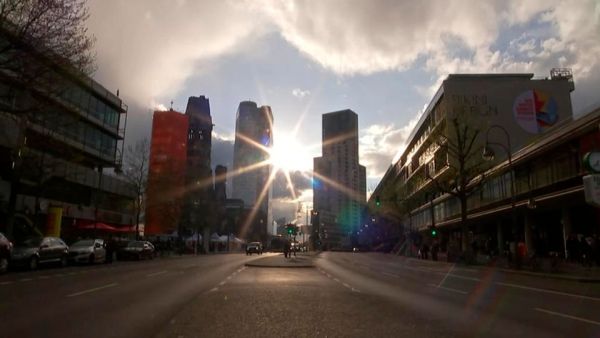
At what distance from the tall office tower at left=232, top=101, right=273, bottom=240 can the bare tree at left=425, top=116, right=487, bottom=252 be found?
104722 mm

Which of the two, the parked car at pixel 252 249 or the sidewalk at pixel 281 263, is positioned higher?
the parked car at pixel 252 249

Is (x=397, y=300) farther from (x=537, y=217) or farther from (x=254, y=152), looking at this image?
(x=254, y=152)

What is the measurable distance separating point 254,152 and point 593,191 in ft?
525

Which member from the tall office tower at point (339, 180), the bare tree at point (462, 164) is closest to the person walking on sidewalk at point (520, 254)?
the bare tree at point (462, 164)

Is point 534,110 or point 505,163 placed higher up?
point 534,110

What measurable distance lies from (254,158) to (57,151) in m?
145

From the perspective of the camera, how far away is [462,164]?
42719mm

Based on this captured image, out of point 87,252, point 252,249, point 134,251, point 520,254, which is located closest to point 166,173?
point 252,249

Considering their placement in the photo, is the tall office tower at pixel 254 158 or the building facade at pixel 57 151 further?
the tall office tower at pixel 254 158

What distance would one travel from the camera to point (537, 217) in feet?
142

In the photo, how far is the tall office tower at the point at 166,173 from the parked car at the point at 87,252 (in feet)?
114

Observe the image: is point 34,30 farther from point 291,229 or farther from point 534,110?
point 534,110

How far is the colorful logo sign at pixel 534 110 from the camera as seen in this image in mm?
66312

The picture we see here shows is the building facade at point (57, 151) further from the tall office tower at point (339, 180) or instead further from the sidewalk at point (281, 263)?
the tall office tower at point (339, 180)
